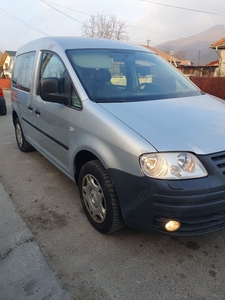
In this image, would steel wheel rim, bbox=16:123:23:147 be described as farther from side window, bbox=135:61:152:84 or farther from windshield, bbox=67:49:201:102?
side window, bbox=135:61:152:84

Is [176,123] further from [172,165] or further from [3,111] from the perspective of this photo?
[3,111]

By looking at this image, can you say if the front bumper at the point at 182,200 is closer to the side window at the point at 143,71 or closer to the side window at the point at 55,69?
the side window at the point at 55,69

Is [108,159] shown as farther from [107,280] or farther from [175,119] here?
[107,280]

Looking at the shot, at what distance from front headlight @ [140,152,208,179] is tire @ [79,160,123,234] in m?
0.46

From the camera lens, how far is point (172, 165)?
6.12ft

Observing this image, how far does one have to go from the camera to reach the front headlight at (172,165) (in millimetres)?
1861

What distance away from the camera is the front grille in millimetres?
1896

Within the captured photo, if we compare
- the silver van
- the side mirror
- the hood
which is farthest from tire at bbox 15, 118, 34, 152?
the hood

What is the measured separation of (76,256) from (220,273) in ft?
3.92

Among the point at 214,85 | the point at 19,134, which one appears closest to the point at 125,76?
the point at 19,134

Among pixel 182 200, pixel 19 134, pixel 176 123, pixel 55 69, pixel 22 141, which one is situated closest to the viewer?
pixel 182 200

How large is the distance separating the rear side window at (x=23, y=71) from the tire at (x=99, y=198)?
2088mm

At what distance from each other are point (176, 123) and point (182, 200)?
662 mm

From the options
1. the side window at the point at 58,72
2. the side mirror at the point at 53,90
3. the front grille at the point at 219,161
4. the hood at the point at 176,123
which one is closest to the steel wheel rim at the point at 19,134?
the side window at the point at 58,72
